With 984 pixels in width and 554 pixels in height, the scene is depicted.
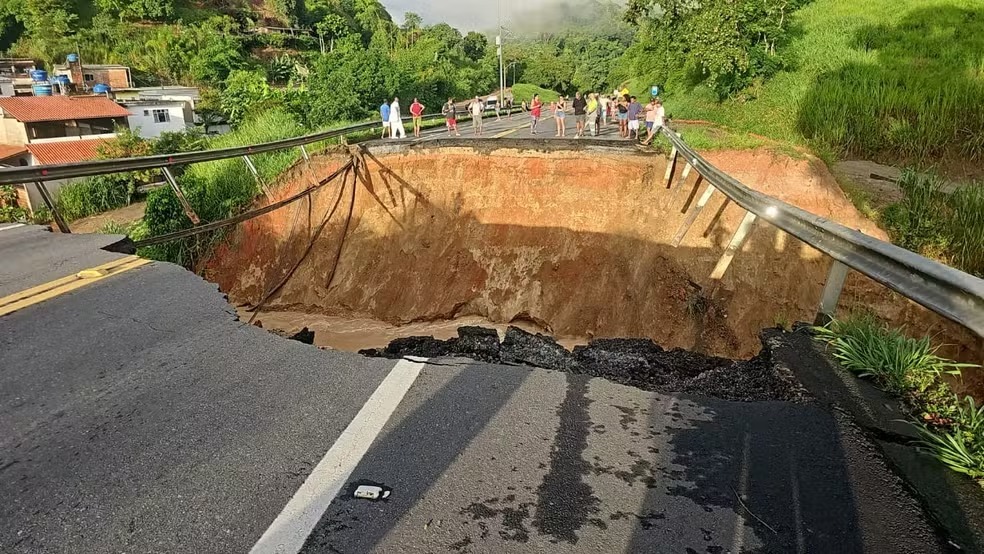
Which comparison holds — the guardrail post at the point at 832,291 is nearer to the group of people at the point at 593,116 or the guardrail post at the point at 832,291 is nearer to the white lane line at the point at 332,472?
the white lane line at the point at 332,472

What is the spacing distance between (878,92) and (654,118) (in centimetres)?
547

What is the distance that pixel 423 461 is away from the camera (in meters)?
2.67

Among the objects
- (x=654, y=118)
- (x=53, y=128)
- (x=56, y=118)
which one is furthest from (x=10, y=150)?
(x=654, y=118)

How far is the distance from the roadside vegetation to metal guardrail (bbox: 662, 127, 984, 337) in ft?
1.24

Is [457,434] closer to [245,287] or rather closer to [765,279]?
[765,279]

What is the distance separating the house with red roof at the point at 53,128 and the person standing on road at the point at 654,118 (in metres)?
28.4

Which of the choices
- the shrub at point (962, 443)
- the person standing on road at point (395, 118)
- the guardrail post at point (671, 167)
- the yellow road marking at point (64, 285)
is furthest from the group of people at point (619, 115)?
the shrub at point (962, 443)

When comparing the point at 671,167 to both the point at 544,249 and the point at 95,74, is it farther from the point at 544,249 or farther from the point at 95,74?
the point at 95,74

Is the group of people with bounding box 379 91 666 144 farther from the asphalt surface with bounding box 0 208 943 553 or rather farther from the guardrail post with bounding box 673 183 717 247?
the asphalt surface with bounding box 0 208 943 553

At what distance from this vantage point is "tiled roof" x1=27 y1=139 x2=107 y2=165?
30.7 metres

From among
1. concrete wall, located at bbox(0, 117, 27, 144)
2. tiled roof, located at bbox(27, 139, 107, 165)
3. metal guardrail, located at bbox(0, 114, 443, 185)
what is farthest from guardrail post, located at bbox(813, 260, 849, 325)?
concrete wall, located at bbox(0, 117, 27, 144)

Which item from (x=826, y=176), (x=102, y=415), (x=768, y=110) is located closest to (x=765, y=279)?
(x=826, y=176)

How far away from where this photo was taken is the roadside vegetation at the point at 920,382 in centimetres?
254

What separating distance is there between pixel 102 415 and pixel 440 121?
2978 centimetres
